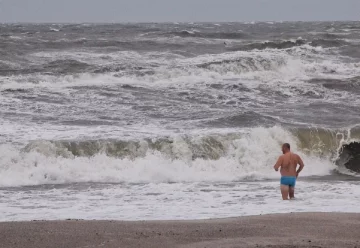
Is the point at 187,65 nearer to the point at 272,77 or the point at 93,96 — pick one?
the point at 272,77

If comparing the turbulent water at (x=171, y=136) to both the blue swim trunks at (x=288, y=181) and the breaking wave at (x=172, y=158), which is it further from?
the blue swim trunks at (x=288, y=181)

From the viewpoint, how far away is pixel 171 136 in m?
16.3

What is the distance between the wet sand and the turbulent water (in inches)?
57.2

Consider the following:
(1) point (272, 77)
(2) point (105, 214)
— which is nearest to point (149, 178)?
(2) point (105, 214)

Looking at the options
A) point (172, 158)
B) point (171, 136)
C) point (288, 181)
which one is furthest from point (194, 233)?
point (171, 136)

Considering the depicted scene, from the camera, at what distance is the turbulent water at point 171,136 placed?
37.6 feet

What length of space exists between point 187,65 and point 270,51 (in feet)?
25.8

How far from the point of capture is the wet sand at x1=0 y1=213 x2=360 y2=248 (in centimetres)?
730

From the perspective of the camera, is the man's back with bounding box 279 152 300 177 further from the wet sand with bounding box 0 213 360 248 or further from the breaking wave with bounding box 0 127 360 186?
the breaking wave with bounding box 0 127 360 186

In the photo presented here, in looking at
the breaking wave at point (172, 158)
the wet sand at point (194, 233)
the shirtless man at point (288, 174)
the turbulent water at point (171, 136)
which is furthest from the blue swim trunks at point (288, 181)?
the breaking wave at point (172, 158)

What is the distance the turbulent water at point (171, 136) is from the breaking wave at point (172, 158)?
0.08ft

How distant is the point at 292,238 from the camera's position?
7574 mm

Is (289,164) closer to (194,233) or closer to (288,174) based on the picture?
(288,174)

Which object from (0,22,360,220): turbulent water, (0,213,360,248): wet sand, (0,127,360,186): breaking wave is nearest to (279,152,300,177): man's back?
(0,22,360,220): turbulent water
